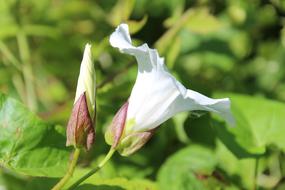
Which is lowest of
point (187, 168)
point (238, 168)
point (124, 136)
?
point (238, 168)

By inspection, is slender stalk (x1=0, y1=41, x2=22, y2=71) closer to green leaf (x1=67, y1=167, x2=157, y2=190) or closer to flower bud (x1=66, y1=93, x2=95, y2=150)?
green leaf (x1=67, y1=167, x2=157, y2=190)

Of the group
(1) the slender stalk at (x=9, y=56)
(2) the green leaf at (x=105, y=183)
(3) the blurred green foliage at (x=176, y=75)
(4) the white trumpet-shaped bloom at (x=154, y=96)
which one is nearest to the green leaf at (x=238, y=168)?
(3) the blurred green foliage at (x=176, y=75)

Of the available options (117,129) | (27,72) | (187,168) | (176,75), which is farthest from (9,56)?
(117,129)

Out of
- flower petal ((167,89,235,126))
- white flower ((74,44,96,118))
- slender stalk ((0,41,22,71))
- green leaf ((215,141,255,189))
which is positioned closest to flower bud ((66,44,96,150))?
white flower ((74,44,96,118))

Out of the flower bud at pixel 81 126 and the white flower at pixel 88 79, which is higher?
the white flower at pixel 88 79

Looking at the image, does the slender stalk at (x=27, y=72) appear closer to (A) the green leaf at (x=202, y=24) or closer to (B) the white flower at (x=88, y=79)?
(A) the green leaf at (x=202, y=24)

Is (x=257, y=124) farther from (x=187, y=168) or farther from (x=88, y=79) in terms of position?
(x=88, y=79)

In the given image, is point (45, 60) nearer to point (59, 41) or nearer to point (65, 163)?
point (59, 41)
